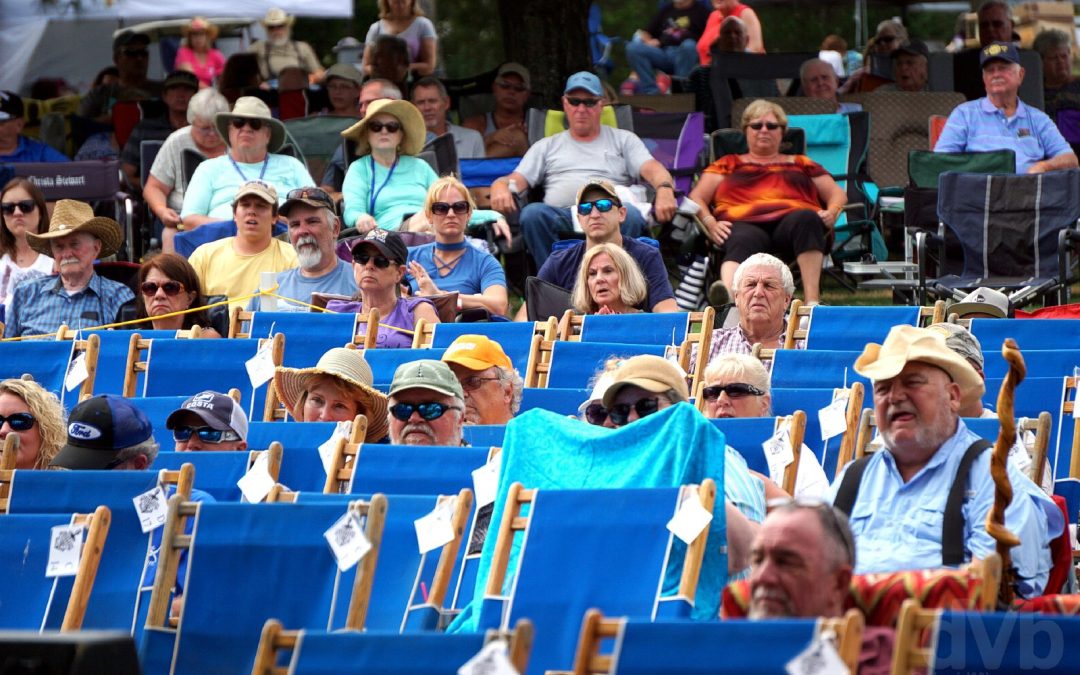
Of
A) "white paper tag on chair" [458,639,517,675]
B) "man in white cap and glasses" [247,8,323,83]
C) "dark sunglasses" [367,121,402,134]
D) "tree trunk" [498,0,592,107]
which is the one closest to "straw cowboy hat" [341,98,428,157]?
"dark sunglasses" [367,121,402,134]

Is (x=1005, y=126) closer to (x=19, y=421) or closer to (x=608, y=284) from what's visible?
(x=608, y=284)

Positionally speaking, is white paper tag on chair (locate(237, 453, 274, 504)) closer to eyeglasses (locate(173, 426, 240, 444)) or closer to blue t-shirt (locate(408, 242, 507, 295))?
eyeglasses (locate(173, 426, 240, 444))

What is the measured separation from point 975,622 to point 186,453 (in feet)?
10.1

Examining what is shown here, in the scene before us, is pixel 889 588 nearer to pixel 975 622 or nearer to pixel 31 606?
pixel 975 622

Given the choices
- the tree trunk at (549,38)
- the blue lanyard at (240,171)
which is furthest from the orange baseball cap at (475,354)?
the tree trunk at (549,38)

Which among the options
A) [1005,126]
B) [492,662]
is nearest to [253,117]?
[1005,126]

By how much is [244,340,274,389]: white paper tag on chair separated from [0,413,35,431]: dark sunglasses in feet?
5.64

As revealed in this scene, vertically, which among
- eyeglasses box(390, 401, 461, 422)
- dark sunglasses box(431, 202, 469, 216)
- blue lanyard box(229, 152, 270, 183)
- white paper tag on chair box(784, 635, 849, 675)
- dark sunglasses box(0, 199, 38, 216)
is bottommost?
white paper tag on chair box(784, 635, 849, 675)

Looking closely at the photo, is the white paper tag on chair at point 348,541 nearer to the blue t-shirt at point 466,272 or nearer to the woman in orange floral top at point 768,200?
the blue t-shirt at point 466,272

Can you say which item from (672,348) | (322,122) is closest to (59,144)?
(322,122)

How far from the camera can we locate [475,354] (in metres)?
6.84

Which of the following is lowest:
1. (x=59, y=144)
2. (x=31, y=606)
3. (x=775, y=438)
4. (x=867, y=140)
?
(x=31, y=606)

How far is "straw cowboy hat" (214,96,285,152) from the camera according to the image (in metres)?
11.0

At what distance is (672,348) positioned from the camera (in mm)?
7914
